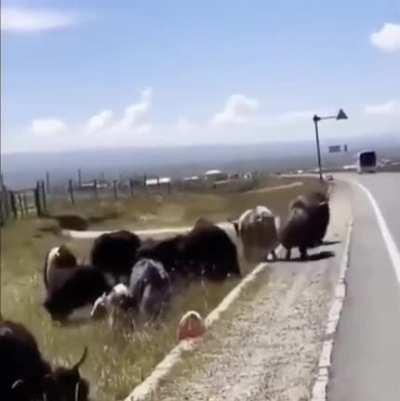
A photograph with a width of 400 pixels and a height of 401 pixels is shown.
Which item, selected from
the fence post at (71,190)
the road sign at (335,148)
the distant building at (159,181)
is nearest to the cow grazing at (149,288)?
the distant building at (159,181)

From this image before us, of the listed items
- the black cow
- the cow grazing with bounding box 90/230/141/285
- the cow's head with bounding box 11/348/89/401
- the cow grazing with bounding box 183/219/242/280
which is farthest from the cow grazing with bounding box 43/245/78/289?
the cow's head with bounding box 11/348/89/401

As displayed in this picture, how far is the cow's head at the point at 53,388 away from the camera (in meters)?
10.3

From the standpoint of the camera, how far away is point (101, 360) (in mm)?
12648

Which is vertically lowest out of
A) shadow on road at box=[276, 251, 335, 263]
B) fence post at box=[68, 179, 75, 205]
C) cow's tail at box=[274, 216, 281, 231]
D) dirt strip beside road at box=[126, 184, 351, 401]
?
dirt strip beside road at box=[126, 184, 351, 401]

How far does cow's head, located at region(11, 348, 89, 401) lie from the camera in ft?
33.8

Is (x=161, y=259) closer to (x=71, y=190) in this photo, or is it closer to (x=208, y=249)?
(x=208, y=249)

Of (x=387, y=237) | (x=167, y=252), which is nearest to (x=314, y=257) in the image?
(x=387, y=237)

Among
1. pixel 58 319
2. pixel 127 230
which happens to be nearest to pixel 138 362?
pixel 58 319

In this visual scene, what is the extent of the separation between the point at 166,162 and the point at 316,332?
2297 millimetres

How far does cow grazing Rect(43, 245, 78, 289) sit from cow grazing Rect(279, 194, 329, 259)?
11.6 ft

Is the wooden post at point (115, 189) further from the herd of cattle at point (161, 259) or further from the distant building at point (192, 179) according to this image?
the distant building at point (192, 179)

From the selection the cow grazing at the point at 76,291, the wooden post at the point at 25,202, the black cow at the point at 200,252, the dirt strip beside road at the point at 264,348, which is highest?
the wooden post at the point at 25,202

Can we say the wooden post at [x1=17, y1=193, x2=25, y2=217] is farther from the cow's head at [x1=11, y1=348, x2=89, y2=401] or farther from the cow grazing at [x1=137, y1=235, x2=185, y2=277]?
the cow's head at [x1=11, y1=348, x2=89, y2=401]

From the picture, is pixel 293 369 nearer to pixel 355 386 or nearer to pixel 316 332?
pixel 355 386
